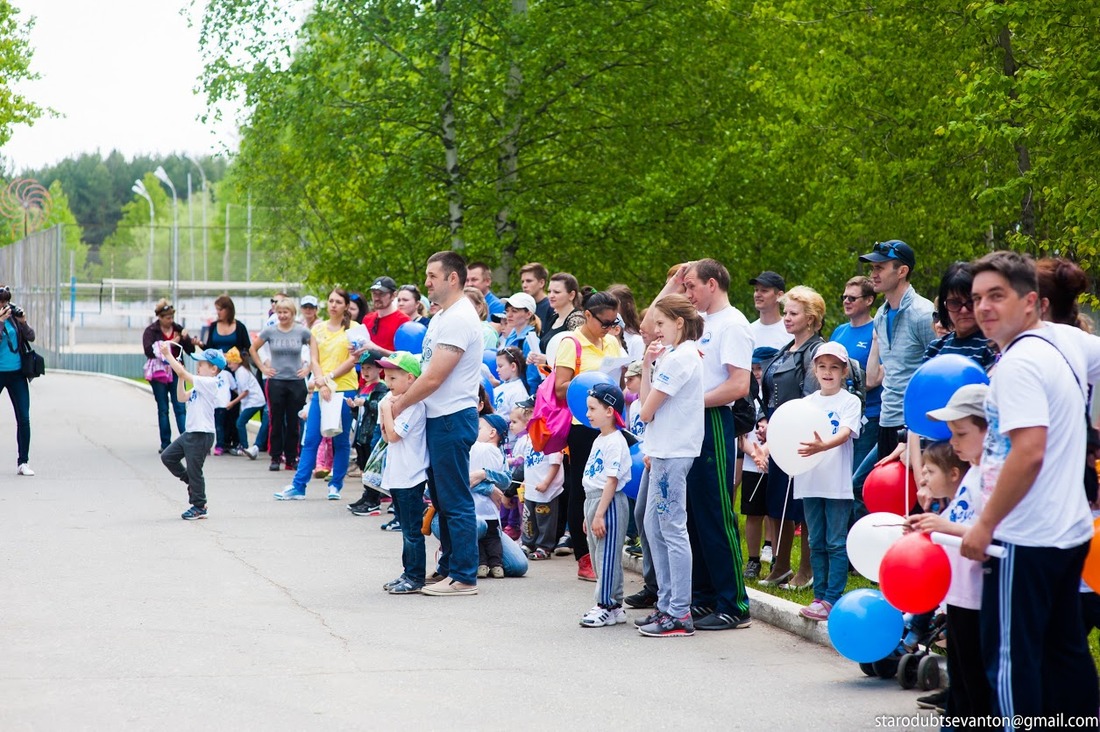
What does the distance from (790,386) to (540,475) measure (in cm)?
233

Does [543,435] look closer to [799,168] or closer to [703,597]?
[703,597]

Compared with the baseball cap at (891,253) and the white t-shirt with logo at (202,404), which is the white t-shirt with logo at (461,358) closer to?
the baseball cap at (891,253)

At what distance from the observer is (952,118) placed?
22531 millimetres

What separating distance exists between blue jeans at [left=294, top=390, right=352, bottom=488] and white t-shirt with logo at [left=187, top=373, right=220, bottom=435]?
1.57 m

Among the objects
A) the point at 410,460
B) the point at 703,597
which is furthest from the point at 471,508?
the point at 703,597

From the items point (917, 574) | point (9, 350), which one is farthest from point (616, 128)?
point (917, 574)

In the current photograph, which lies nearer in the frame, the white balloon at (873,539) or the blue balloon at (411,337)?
the white balloon at (873,539)

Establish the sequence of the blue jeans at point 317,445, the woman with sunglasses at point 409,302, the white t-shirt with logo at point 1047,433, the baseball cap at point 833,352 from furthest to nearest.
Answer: the woman with sunglasses at point 409,302
the blue jeans at point 317,445
the baseball cap at point 833,352
the white t-shirt with logo at point 1047,433

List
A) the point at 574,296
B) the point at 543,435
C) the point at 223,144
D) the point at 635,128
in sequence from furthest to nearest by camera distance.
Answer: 1. the point at 223,144
2. the point at 635,128
3. the point at 574,296
4. the point at 543,435

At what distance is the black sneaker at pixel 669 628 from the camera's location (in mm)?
7590

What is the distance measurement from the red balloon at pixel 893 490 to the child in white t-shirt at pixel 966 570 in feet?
5.55

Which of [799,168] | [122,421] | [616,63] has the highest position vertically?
[616,63]

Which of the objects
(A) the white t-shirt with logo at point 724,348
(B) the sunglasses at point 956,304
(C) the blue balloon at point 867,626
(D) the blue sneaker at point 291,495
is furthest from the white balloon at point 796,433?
(D) the blue sneaker at point 291,495

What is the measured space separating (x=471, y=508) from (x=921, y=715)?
3.77 metres
